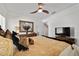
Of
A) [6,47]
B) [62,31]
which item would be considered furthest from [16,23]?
[62,31]

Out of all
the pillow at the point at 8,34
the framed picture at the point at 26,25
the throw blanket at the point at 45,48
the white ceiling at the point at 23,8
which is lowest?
the throw blanket at the point at 45,48

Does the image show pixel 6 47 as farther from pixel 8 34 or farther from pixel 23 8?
pixel 23 8

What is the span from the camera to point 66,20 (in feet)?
5.58

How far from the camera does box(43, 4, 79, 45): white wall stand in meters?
1.66

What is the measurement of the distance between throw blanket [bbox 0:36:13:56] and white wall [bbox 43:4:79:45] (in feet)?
1.94

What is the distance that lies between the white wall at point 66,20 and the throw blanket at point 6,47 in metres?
0.59

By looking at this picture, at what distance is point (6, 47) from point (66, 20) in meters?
0.91

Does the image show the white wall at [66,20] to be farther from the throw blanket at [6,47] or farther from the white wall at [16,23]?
the throw blanket at [6,47]

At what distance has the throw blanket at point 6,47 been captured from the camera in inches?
63.8

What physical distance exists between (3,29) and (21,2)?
0.45 m

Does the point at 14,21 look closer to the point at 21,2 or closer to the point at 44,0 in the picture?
the point at 21,2

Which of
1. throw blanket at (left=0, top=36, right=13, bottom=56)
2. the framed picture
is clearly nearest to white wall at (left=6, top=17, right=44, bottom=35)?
the framed picture

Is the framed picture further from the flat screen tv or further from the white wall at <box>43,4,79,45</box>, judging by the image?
the flat screen tv

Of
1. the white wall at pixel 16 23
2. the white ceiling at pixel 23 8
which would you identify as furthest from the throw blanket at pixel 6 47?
the white ceiling at pixel 23 8
